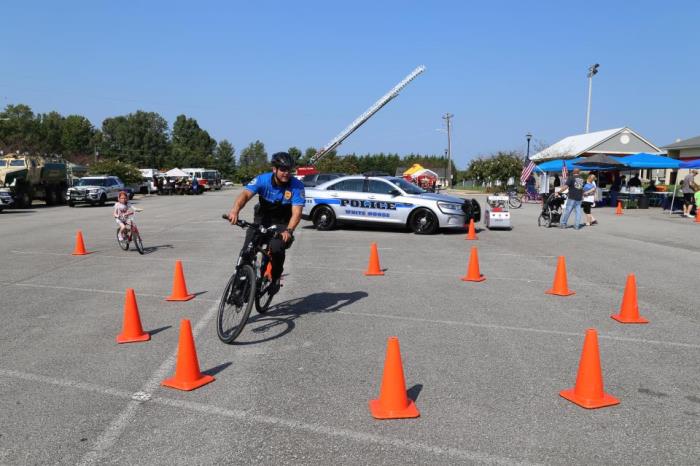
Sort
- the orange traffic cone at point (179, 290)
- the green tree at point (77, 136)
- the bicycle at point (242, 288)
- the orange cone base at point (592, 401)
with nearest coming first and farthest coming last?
1. the orange cone base at point (592, 401)
2. the bicycle at point (242, 288)
3. the orange traffic cone at point (179, 290)
4. the green tree at point (77, 136)

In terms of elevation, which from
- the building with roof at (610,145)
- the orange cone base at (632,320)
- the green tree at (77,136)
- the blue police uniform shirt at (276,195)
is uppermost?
the green tree at (77,136)

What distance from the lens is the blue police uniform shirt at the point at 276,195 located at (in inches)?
237

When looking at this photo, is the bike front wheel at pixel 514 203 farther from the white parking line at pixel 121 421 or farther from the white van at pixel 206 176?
the white van at pixel 206 176

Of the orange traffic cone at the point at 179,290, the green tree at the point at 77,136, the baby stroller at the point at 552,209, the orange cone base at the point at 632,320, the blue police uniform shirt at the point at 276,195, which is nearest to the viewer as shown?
the blue police uniform shirt at the point at 276,195

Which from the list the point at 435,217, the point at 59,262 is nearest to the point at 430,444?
the point at 59,262

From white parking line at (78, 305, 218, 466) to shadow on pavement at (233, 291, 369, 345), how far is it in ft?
2.70

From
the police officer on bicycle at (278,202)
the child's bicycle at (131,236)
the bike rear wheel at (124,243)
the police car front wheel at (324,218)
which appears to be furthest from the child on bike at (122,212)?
the police officer on bicycle at (278,202)

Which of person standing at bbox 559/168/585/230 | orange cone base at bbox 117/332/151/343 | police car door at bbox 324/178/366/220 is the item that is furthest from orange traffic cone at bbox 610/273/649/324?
person standing at bbox 559/168/585/230

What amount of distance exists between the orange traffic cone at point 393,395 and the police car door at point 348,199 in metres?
12.2

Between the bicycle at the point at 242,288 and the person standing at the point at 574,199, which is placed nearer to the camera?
the bicycle at the point at 242,288

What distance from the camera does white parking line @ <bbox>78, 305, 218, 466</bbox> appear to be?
333 cm

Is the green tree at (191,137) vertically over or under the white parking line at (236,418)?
over

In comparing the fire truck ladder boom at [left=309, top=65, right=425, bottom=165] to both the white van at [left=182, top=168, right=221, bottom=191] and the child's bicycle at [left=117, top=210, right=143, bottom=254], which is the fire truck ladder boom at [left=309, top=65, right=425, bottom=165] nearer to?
the white van at [left=182, top=168, right=221, bottom=191]

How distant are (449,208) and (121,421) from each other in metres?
12.5
